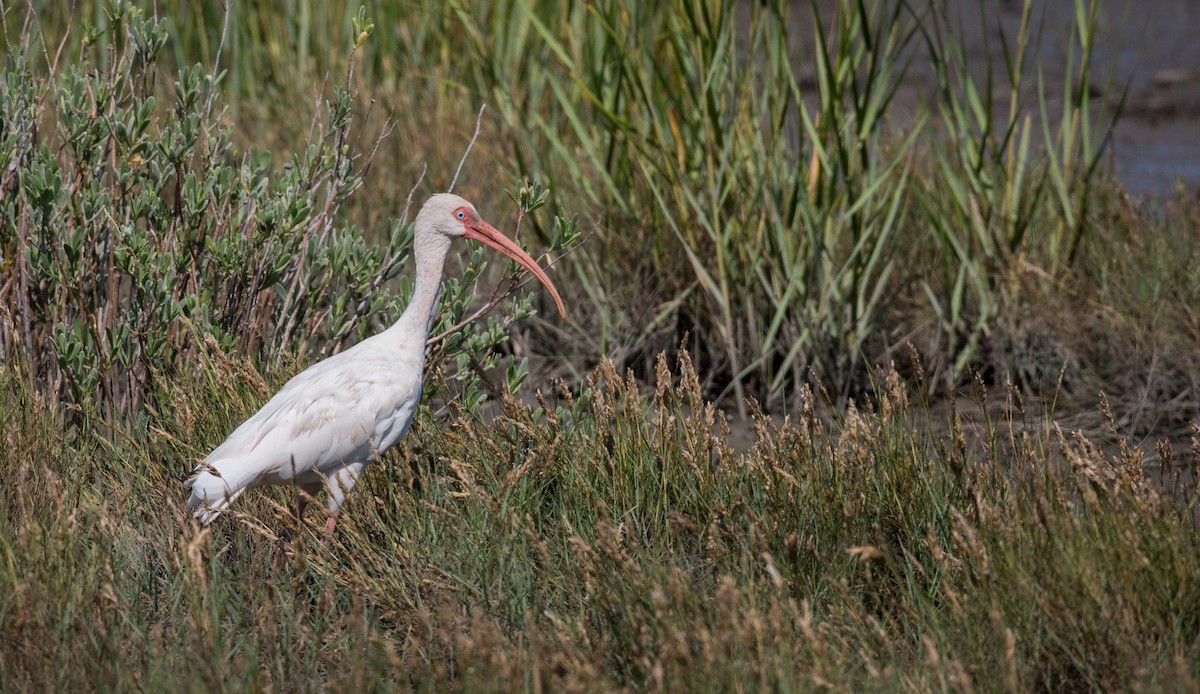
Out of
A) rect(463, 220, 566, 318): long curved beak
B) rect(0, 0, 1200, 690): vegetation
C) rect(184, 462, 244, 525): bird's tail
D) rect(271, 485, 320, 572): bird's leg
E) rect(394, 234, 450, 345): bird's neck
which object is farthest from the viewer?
rect(463, 220, 566, 318): long curved beak

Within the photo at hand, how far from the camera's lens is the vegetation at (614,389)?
2.79m

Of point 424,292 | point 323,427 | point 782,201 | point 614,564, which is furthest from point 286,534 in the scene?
point 782,201

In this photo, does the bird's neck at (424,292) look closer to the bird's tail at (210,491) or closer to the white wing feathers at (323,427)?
the white wing feathers at (323,427)

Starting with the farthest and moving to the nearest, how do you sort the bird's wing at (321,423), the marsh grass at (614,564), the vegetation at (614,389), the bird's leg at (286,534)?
1. the bird's wing at (321,423)
2. the bird's leg at (286,534)
3. the vegetation at (614,389)
4. the marsh grass at (614,564)

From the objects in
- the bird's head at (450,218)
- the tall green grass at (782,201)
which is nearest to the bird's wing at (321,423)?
the bird's head at (450,218)

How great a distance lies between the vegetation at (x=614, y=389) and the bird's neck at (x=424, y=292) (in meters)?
0.20

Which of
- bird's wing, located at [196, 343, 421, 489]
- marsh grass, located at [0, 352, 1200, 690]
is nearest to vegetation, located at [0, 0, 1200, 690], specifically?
marsh grass, located at [0, 352, 1200, 690]

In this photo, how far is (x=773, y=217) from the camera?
204 inches

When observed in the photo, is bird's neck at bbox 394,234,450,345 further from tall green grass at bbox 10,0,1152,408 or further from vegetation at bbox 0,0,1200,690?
tall green grass at bbox 10,0,1152,408

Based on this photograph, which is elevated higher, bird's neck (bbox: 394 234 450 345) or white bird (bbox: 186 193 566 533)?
bird's neck (bbox: 394 234 450 345)

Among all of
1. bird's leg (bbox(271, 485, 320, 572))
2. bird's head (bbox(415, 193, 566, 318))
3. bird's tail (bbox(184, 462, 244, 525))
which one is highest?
bird's head (bbox(415, 193, 566, 318))

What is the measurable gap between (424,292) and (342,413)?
0.47 meters

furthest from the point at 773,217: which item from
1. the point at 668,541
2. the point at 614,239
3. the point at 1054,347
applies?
the point at 668,541

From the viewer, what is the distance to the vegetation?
9.16ft
